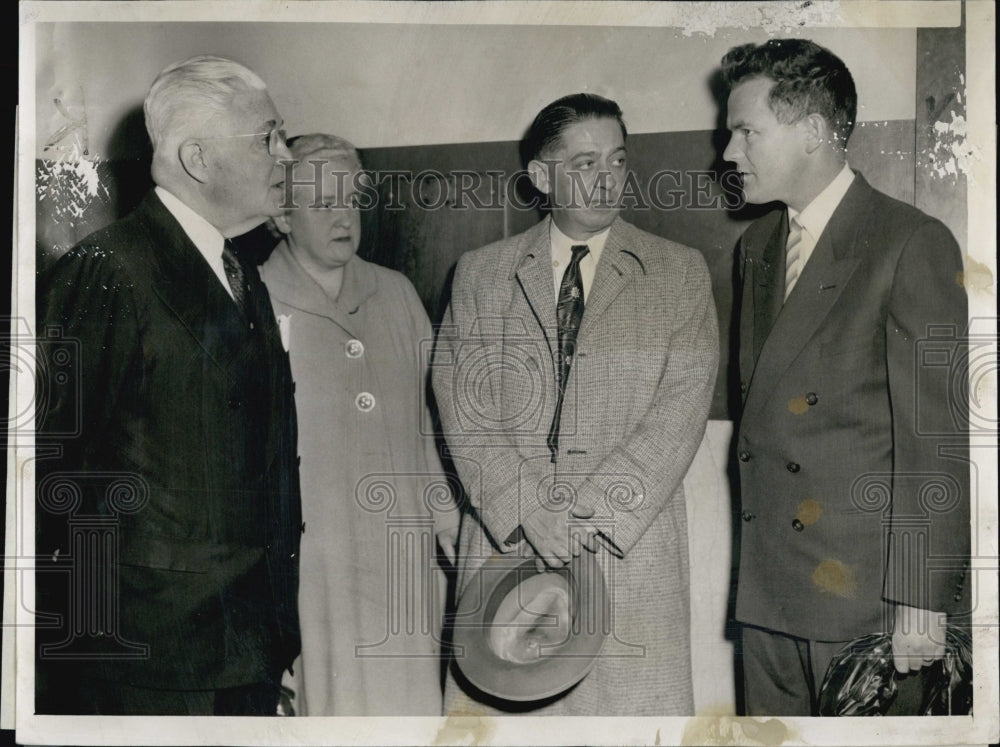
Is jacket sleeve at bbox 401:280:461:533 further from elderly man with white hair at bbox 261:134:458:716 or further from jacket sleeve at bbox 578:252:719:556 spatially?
jacket sleeve at bbox 578:252:719:556

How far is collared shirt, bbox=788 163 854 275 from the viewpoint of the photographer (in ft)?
7.53

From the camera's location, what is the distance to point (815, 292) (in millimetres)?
2262

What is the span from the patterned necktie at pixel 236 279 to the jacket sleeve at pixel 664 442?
912 mm

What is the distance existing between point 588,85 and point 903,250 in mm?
845

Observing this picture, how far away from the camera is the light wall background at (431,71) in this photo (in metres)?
2.34

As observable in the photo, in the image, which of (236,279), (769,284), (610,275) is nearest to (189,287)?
(236,279)

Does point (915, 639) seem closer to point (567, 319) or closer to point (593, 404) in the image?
point (593, 404)

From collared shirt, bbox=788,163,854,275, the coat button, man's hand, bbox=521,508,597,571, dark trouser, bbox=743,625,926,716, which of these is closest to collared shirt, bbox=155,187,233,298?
the coat button

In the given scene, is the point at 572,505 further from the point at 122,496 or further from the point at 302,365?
the point at 122,496

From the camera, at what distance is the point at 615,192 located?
2326 mm

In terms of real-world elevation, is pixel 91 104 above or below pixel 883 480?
above

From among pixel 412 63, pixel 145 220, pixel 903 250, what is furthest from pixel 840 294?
pixel 145 220

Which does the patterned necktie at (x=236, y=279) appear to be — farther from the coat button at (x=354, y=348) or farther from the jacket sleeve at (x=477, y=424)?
the jacket sleeve at (x=477, y=424)

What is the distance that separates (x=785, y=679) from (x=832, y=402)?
673 millimetres
